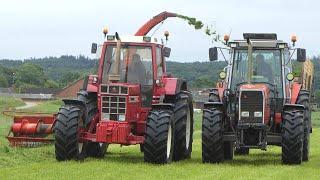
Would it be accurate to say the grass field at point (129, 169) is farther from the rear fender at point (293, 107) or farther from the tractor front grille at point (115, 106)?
the rear fender at point (293, 107)

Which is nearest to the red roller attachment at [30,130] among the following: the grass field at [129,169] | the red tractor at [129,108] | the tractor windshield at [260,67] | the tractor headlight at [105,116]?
the grass field at [129,169]

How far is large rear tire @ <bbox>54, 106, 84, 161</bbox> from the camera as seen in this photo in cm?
1501

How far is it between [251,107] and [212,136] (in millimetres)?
1160

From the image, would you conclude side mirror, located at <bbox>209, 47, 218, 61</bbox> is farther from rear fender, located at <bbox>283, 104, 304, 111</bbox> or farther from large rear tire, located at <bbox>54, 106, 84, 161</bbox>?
large rear tire, located at <bbox>54, 106, 84, 161</bbox>

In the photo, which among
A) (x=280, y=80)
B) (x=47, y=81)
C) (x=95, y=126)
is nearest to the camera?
(x=95, y=126)

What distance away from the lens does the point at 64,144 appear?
49.2ft

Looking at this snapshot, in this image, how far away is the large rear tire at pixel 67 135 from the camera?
15008mm

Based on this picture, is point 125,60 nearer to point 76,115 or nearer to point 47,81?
point 76,115

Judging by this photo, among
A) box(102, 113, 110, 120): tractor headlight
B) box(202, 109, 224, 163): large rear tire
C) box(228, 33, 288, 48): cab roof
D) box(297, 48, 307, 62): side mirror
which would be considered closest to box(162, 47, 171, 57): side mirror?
box(228, 33, 288, 48): cab roof

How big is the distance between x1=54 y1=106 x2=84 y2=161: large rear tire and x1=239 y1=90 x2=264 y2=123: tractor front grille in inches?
144

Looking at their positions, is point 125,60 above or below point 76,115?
above

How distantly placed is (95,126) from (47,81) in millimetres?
148277

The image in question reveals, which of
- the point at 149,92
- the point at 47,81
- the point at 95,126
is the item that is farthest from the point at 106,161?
the point at 47,81

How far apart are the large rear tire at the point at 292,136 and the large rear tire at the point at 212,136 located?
1.38m
